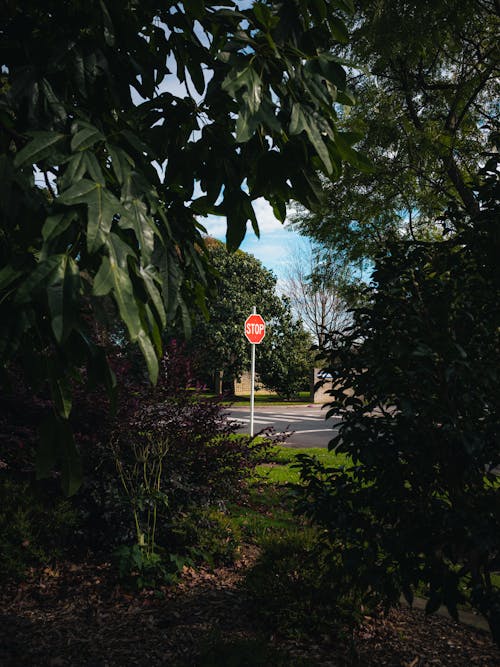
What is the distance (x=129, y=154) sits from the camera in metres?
1.92

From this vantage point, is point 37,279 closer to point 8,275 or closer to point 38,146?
point 8,275

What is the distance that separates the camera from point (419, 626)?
3525 mm

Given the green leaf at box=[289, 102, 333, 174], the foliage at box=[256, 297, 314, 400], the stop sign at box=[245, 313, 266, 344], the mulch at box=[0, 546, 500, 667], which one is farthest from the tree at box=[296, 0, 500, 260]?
the foliage at box=[256, 297, 314, 400]

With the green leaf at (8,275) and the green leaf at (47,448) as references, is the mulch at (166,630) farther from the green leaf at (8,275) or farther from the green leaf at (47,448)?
the green leaf at (8,275)

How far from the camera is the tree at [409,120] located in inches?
270

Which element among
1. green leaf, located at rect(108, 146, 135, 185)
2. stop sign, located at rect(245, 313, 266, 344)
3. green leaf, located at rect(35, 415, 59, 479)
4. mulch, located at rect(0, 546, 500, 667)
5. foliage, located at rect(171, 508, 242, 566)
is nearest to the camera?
green leaf, located at rect(108, 146, 135, 185)

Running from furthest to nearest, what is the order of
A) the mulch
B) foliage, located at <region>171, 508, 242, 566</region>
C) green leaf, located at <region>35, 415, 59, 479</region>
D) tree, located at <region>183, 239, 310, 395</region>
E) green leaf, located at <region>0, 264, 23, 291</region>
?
tree, located at <region>183, 239, 310, 395</region> → foliage, located at <region>171, 508, 242, 566</region> → the mulch → green leaf, located at <region>35, 415, 59, 479</region> → green leaf, located at <region>0, 264, 23, 291</region>

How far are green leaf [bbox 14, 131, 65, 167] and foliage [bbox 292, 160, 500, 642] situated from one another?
1.70 m

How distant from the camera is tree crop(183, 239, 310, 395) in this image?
85.6 ft

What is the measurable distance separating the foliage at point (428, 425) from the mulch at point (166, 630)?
0.74m

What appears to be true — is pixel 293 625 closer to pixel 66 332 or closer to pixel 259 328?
pixel 66 332

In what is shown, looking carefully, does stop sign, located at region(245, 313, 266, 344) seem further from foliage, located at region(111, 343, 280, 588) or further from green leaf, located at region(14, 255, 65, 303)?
green leaf, located at region(14, 255, 65, 303)

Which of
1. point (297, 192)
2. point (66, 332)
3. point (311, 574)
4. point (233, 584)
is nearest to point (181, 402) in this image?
point (233, 584)

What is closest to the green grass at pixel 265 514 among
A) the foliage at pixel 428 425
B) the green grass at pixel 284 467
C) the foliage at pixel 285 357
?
the green grass at pixel 284 467
